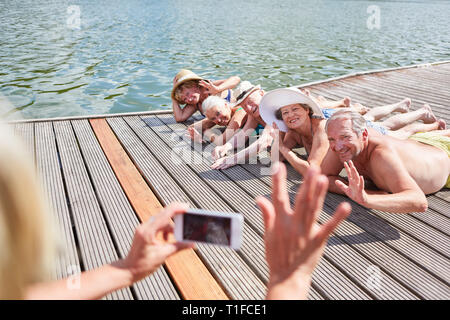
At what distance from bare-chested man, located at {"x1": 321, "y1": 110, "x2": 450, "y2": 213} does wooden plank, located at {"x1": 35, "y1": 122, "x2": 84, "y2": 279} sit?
2151 mm

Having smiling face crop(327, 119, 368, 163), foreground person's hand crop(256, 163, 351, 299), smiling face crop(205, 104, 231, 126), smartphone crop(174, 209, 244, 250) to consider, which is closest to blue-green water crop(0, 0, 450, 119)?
smiling face crop(205, 104, 231, 126)

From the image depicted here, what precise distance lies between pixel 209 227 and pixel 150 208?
6.81 ft

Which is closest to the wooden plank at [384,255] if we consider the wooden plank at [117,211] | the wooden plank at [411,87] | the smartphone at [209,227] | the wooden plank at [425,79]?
the wooden plank at [117,211]

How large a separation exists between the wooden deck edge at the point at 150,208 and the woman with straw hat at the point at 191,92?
1.23 metres

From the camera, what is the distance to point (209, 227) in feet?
4.35

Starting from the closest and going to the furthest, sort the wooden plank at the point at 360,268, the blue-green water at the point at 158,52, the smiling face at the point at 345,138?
1. the wooden plank at the point at 360,268
2. the smiling face at the point at 345,138
3. the blue-green water at the point at 158,52

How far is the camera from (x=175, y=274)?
245cm

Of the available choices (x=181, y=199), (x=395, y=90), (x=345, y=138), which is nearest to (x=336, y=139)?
(x=345, y=138)

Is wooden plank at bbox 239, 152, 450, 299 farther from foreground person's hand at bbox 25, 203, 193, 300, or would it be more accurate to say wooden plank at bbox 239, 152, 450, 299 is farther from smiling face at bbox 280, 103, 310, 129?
foreground person's hand at bbox 25, 203, 193, 300

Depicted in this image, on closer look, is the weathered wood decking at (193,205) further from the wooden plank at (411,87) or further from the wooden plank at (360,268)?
the wooden plank at (411,87)

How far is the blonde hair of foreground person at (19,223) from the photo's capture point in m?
0.86

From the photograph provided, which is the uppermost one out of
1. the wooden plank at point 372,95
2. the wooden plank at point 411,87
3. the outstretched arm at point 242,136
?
the wooden plank at point 411,87
